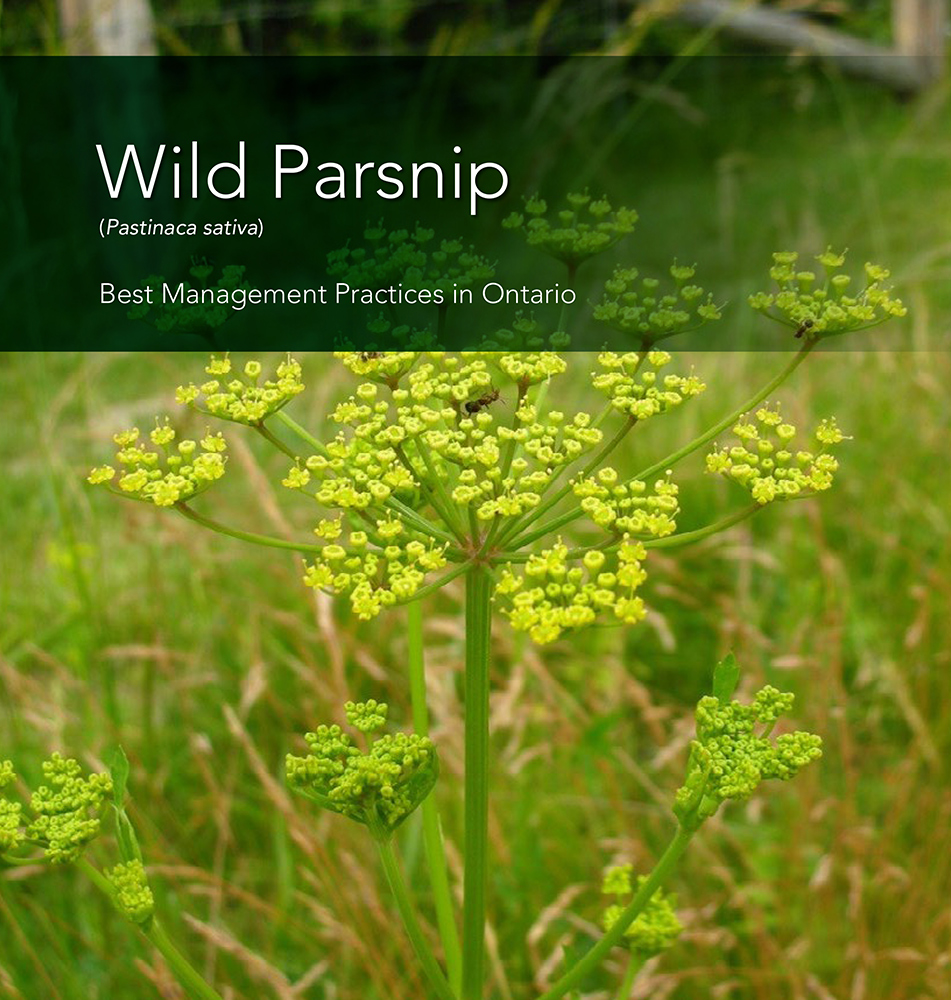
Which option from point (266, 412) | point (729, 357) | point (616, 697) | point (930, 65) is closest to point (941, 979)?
point (616, 697)

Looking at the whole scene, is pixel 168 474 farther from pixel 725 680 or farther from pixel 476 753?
pixel 725 680

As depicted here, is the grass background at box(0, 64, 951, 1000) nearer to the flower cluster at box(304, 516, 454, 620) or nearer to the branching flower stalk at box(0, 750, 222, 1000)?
the branching flower stalk at box(0, 750, 222, 1000)

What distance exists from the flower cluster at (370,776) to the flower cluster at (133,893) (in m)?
0.18

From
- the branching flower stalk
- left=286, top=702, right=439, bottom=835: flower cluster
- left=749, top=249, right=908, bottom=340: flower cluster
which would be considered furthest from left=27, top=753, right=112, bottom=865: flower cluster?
left=749, top=249, right=908, bottom=340: flower cluster

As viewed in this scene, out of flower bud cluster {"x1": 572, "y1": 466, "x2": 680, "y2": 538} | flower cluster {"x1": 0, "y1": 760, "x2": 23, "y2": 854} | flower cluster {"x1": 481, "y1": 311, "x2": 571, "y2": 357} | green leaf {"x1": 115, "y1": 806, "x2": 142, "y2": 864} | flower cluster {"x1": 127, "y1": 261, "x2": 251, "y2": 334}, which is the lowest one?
green leaf {"x1": 115, "y1": 806, "x2": 142, "y2": 864}

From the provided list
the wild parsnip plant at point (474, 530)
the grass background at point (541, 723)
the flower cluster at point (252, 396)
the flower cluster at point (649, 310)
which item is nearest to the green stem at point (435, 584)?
the wild parsnip plant at point (474, 530)

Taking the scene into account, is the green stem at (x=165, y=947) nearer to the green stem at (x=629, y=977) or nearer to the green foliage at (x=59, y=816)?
the green foliage at (x=59, y=816)

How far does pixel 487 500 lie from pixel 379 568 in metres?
0.17

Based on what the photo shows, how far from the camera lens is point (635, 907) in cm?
128

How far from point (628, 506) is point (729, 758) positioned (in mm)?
265

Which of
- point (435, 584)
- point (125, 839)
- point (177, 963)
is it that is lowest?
point (177, 963)

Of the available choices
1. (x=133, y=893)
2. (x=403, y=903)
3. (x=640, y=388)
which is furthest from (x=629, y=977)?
(x=640, y=388)

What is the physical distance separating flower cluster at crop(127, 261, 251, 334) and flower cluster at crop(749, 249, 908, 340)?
1.92 feet

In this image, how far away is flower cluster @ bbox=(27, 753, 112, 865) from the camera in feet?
4.23
